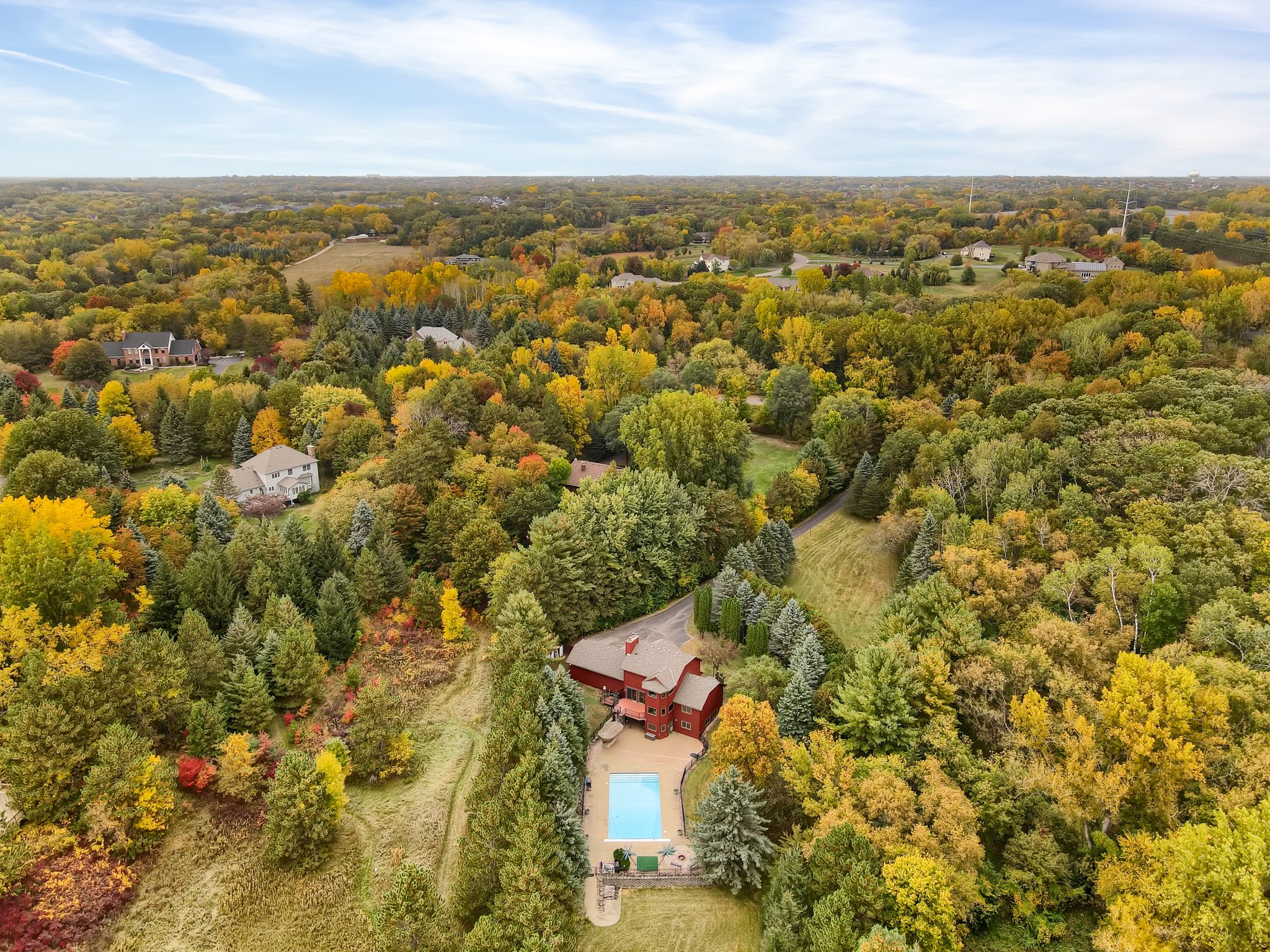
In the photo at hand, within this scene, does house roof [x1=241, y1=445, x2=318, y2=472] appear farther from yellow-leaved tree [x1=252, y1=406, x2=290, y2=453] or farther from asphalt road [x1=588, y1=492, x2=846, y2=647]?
asphalt road [x1=588, y1=492, x2=846, y2=647]

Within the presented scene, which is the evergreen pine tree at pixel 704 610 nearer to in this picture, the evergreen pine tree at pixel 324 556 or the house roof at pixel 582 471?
the house roof at pixel 582 471

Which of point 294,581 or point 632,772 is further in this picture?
point 294,581

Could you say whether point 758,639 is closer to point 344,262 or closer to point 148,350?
point 148,350

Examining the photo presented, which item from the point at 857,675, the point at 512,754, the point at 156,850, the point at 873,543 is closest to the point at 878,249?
the point at 873,543

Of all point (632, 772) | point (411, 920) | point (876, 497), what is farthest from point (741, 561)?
point (411, 920)

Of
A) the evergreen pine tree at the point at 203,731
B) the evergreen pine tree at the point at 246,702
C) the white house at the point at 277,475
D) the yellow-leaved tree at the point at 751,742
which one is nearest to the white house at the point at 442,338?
the white house at the point at 277,475

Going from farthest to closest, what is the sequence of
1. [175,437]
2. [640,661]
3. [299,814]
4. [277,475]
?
[175,437] → [277,475] → [640,661] → [299,814]
